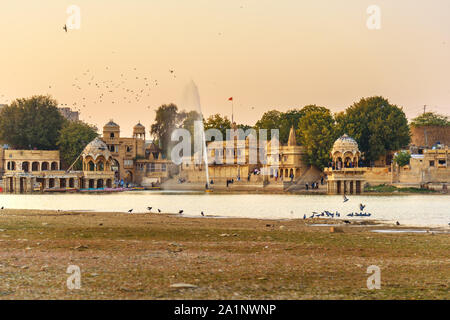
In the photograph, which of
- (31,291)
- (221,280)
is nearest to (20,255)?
(31,291)

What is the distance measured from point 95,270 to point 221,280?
Answer: 2.91 metres

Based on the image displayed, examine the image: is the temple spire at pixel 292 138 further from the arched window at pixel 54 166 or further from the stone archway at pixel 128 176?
the arched window at pixel 54 166

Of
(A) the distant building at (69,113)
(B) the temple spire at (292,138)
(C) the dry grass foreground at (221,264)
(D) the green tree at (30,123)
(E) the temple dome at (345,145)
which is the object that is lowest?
(C) the dry grass foreground at (221,264)

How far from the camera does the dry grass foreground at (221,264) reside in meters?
11.9

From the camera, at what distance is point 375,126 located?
302 ft

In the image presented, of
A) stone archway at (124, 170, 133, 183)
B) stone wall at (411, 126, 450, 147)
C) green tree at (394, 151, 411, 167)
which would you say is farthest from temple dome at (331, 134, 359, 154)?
stone archway at (124, 170, 133, 183)

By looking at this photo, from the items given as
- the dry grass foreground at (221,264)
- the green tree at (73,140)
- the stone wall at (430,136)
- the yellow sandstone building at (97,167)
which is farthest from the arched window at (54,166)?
the dry grass foreground at (221,264)

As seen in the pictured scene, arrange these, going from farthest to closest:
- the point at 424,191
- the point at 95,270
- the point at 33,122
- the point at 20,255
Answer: the point at 33,122 → the point at 424,191 → the point at 20,255 → the point at 95,270

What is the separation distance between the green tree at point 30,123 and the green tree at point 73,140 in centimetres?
295

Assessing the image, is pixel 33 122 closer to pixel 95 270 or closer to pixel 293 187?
pixel 293 187

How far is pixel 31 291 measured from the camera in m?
11.8

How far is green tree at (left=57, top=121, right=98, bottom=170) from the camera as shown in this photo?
107750 mm

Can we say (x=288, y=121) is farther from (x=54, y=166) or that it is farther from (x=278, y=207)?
(x=278, y=207)

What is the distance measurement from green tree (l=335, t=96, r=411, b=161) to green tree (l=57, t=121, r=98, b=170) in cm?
4152
